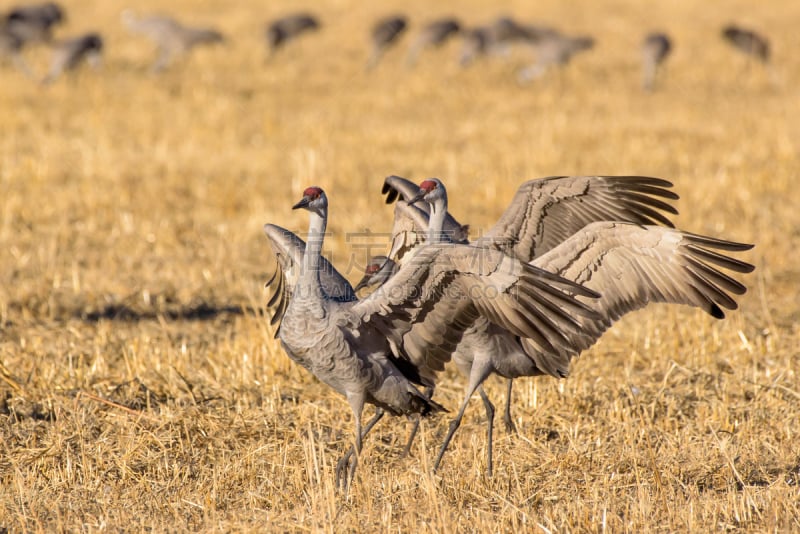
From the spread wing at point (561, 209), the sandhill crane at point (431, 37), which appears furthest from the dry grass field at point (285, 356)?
the sandhill crane at point (431, 37)

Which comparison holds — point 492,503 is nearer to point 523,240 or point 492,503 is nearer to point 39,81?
point 523,240

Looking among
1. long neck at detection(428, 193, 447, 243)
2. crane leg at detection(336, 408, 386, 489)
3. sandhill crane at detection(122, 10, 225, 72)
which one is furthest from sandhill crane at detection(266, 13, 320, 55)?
crane leg at detection(336, 408, 386, 489)

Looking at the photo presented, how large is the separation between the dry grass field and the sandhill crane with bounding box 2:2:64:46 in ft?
6.82

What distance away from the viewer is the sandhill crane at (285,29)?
71.5 feet

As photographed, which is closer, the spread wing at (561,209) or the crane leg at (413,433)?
the crane leg at (413,433)

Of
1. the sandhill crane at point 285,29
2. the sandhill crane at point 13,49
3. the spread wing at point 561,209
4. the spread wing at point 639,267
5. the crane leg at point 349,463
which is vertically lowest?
the crane leg at point 349,463

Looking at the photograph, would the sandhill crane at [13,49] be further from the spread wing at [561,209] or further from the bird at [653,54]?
the spread wing at [561,209]

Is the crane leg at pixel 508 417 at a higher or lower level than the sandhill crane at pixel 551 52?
lower

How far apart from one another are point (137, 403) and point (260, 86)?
44.2ft

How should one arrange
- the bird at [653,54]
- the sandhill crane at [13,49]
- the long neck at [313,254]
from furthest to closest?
the bird at [653,54], the sandhill crane at [13,49], the long neck at [313,254]

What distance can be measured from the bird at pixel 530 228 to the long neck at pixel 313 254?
0.54m

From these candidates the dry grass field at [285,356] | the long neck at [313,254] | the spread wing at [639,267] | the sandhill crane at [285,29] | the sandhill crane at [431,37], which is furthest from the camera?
the sandhill crane at [431,37]

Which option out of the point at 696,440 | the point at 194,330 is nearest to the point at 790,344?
the point at 696,440

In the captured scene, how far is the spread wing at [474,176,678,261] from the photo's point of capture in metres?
6.08
